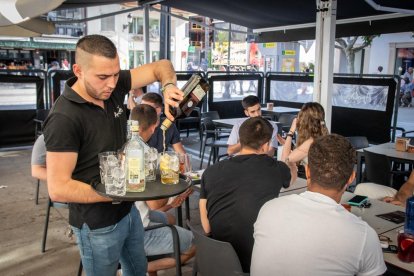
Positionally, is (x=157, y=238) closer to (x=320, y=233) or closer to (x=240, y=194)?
(x=240, y=194)

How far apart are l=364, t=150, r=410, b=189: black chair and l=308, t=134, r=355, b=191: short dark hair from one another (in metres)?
2.93

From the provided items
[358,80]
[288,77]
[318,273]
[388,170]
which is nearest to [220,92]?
[288,77]

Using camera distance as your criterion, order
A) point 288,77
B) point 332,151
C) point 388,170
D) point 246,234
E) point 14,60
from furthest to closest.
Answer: point 14,60 < point 288,77 < point 388,170 < point 246,234 < point 332,151

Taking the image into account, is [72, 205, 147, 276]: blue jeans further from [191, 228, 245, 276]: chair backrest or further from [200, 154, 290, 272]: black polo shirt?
[200, 154, 290, 272]: black polo shirt

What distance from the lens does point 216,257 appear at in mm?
2107

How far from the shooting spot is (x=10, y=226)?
4.58m

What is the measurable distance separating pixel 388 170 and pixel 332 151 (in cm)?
302

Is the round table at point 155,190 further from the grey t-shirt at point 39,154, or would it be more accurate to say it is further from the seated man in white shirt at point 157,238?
the grey t-shirt at point 39,154

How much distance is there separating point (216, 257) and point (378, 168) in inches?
122

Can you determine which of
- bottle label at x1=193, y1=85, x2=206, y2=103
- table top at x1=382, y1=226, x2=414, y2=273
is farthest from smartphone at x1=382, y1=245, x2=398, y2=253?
bottle label at x1=193, y1=85, x2=206, y2=103

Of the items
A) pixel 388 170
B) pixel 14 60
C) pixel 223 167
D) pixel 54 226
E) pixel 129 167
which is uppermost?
pixel 14 60

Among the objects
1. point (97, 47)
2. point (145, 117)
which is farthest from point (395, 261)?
point (145, 117)

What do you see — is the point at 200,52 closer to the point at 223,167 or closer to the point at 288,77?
the point at 288,77

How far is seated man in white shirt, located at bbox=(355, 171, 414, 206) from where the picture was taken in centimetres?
331
